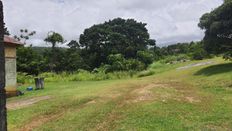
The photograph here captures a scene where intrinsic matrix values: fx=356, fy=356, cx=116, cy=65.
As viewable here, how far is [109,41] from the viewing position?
5178 cm

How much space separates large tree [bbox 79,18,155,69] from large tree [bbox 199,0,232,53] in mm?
23396

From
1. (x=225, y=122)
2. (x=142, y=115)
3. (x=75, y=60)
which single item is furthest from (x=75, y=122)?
(x=75, y=60)

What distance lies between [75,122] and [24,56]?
31665 millimetres

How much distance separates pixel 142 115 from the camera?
1177 cm

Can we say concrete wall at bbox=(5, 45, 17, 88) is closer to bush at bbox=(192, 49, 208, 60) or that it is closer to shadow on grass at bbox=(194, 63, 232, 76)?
shadow on grass at bbox=(194, 63, 232, 76)

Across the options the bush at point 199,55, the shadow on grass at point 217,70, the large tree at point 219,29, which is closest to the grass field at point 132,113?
the shadow on grass at point 217,70

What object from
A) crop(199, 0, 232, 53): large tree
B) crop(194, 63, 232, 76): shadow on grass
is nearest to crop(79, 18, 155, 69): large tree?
crop(199, 0, 232, 53): large tree

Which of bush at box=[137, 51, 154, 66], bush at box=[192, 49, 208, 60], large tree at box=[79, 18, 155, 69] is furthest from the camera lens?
large tree at box=[79, 18, 155, 69]

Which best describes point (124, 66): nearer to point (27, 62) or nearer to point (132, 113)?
point (27, 62)

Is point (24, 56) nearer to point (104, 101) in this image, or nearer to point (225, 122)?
point (104, 101)

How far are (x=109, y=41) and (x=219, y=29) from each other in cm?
2715

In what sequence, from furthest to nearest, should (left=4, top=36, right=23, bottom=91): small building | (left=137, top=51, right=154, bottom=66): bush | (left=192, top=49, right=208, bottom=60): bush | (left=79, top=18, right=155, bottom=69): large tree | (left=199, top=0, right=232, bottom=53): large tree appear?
1. (left=79, top=18, right=155, bottom=69): large tree
2. (left=137, top=51, right=154, bottom=66): bush
3. (left=192, top=49, right=208, bottom=60): bush
4. (left=199, top=0, right=232, bottom=53): large tree
5. (left=4, top=36, right=23, bottom=91): small building

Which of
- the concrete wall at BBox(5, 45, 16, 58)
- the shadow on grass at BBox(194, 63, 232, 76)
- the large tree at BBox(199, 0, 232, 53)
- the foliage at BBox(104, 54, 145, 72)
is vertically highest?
the large tree at BBox(199, 0, 232, 53)

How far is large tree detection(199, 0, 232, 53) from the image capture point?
2584 cm
